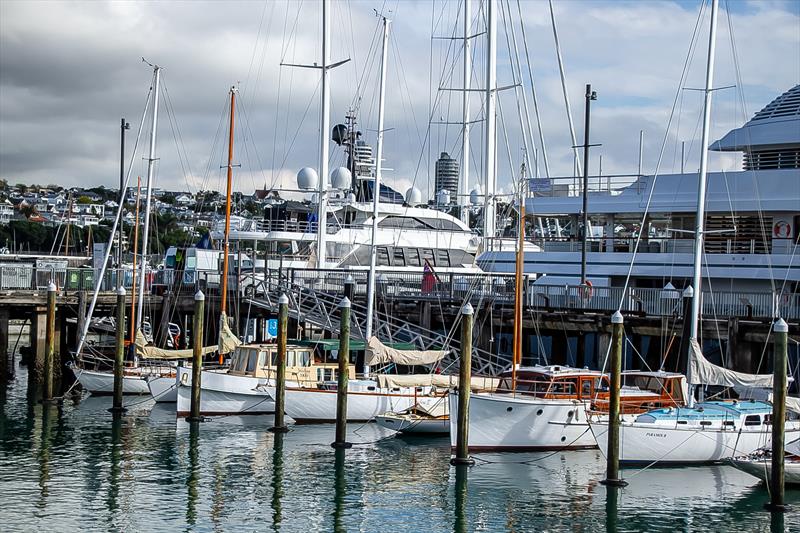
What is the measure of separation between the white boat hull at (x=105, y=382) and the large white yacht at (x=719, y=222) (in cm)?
1738

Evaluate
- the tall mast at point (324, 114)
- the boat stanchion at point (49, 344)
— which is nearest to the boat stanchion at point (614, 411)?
the boat stanchion at point (49, 344)

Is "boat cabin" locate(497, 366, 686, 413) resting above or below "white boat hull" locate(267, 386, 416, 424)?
above

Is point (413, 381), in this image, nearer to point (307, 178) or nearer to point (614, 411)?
point (614, 411)

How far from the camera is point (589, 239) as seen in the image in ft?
167

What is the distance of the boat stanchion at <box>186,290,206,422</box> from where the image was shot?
37.1 m

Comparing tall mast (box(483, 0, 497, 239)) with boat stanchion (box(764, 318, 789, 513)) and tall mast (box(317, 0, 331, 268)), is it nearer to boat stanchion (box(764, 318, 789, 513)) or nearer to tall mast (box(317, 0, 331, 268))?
tall mast (box(317, 0, 331, 268))

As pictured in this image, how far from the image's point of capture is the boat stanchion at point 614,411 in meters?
27.9

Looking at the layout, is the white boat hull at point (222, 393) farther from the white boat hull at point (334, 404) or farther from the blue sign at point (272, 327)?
the blue sign at point (272, 327)

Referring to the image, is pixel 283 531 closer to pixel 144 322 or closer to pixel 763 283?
pixel 763 283

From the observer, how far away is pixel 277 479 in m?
29.4

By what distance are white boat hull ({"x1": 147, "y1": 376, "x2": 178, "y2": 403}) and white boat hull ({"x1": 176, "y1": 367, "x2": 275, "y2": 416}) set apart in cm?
343

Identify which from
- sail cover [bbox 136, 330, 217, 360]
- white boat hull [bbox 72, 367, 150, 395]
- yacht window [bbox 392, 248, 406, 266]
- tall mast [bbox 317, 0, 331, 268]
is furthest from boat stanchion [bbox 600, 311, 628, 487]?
yacht window [bbox 392, 248, 406, 266]

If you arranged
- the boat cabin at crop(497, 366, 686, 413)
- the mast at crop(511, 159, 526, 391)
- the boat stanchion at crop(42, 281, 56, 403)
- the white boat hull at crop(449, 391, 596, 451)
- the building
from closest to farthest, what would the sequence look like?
the white boat hull at crop(449, 391, 596, 451) < the boat cabin at crop(497, 366, 686, 413) < the mast at crop(511, 159, 526, 391) < the boat stanchion at crop(42, 281, 56, 403) < the building

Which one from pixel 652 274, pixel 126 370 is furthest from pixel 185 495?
pixel 652 274
